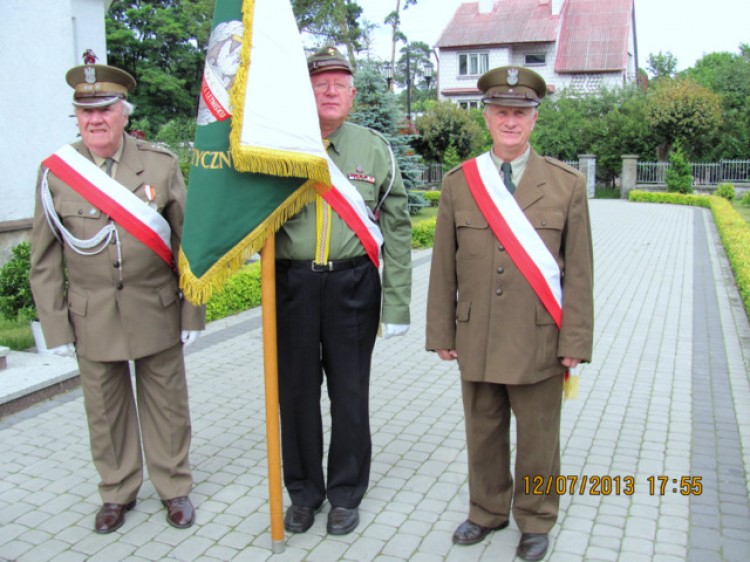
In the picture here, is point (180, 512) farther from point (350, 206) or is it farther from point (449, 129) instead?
point (449, 129)

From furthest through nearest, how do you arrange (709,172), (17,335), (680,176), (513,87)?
(709,172), (680,176), (17,335), (513,87)

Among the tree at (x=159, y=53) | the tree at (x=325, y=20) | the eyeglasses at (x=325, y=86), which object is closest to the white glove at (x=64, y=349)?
the eyeglasses at (x=325, y=86)

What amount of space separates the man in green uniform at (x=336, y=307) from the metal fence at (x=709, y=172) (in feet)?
95.4

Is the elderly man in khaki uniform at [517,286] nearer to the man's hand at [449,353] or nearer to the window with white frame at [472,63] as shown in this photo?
the man's hand at [449,353]

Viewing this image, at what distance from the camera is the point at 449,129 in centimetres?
2655

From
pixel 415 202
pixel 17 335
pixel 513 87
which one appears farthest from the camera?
pixel 415 202

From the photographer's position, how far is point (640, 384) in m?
6.11

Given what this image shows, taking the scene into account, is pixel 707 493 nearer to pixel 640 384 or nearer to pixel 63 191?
pixel 640 384

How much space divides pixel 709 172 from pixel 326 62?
30.6 m

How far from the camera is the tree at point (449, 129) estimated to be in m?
26.4

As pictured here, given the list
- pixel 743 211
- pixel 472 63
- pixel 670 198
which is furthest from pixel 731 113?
pixel 472 63

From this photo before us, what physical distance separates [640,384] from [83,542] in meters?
4.36

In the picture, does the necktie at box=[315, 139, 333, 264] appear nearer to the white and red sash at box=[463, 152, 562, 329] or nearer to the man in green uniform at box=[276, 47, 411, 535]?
the man in green uniform at box=[276, 47, 411, 535]

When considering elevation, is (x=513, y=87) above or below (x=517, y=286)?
above
